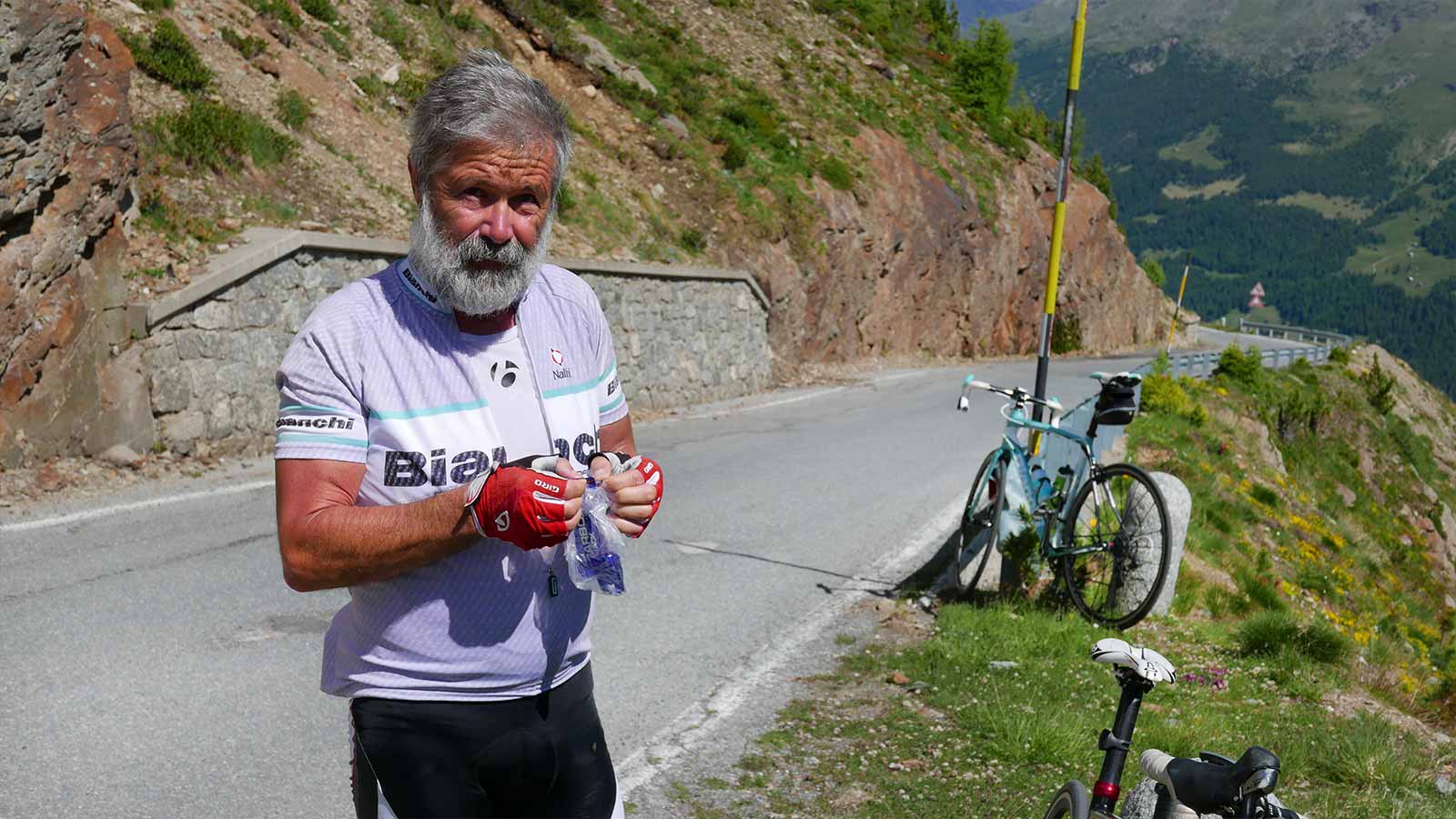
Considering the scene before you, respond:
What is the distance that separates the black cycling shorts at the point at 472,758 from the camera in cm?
211

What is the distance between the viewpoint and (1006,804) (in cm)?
451

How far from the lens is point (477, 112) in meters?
2.13

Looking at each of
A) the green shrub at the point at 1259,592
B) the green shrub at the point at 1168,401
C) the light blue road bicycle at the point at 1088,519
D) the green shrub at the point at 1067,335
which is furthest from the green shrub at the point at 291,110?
the green shrub at the point at 1067,335

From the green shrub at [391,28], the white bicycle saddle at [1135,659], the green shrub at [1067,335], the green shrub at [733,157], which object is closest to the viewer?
the white bicycle saddle at [1135,659]

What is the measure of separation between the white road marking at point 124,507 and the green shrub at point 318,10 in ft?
42.3

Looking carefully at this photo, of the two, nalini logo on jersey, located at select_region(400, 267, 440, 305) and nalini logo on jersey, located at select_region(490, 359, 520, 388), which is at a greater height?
nalini logo on jersey, located at select_region(400, 267, 440, 305)

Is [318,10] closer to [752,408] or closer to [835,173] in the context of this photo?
[752,408]

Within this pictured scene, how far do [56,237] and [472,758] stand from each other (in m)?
9.40

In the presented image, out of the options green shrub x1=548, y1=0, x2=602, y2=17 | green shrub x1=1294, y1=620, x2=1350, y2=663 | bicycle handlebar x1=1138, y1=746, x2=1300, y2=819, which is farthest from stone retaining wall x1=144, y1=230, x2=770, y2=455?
green shrub x1=548, y1=0, x2=602, y2=17

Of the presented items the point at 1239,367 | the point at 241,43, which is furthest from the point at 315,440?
the point at 1239,367

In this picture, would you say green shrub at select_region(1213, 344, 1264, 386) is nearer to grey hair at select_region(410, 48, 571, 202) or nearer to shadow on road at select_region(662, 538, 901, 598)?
shadow on road at select_region(662, 538, 901, 598)

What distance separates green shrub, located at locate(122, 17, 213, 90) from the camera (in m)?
14.1

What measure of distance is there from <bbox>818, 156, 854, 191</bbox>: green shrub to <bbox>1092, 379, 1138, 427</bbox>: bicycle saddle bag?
23092 mm

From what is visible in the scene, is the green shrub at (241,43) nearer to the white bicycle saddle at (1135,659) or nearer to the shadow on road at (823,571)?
the shadow on road at (823,571)
